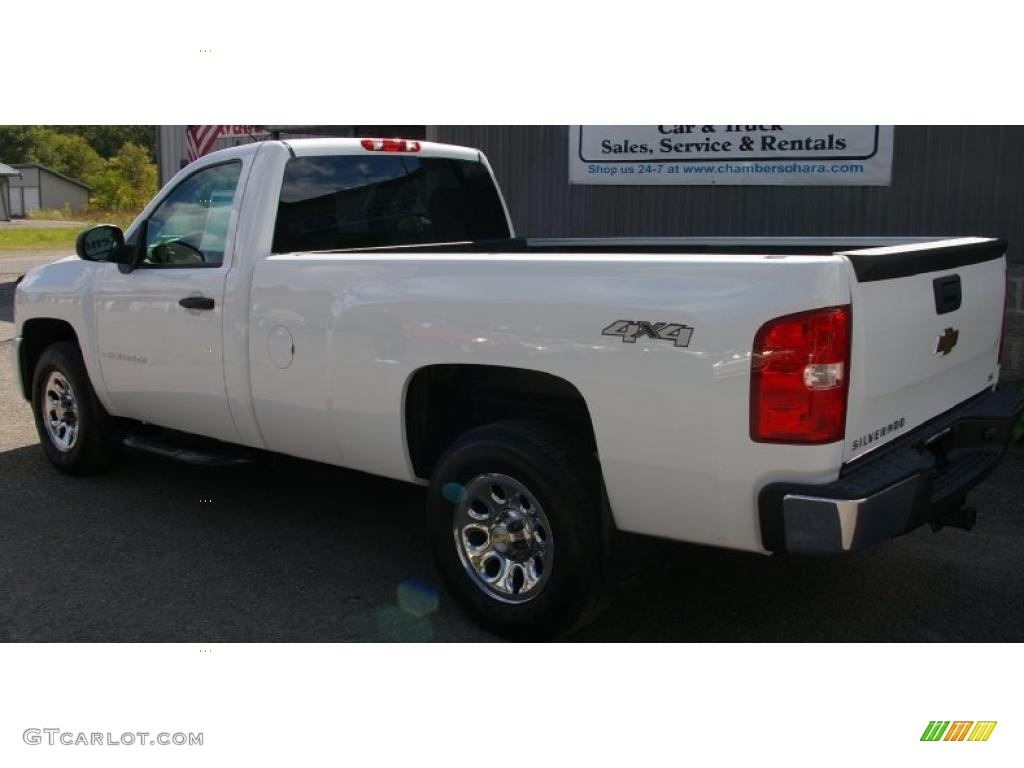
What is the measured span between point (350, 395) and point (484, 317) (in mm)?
843

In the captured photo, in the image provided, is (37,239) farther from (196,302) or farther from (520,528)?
(520,528)

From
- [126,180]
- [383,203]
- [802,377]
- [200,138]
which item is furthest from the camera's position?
[126,180]

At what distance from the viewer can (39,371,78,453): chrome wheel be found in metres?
6.12

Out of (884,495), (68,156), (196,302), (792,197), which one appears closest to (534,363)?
(884,495)

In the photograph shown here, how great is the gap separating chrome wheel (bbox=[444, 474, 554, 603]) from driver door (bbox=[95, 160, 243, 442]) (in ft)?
5.19

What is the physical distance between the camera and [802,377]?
3070 mm

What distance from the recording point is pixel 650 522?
11.5 feet

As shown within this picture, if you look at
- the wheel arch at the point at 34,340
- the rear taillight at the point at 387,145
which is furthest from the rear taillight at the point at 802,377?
the wheel arch at the point at 34,340

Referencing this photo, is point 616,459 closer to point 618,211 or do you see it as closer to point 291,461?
point 291,461

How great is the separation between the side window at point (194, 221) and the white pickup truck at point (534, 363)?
19 mm

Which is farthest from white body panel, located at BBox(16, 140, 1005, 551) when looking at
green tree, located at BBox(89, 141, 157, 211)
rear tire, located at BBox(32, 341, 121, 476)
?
green tree, located at BBox(89, 141, 157, 211)

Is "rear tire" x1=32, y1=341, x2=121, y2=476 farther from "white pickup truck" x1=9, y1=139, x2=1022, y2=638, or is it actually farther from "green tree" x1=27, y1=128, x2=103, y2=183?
"green tree" x1=27, y1=128, x2=103, y2=183

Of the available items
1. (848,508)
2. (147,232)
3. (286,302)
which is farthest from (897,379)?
(147,232)

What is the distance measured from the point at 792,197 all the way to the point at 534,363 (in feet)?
19.1
